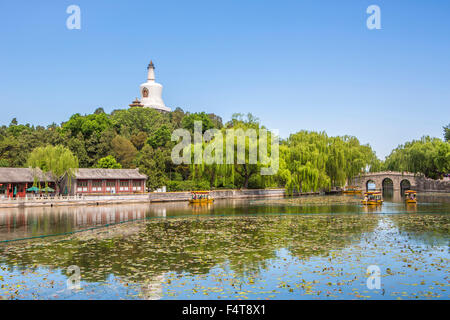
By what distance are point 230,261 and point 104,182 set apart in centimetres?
3369

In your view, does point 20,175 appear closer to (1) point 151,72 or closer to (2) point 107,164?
(2) point 107,164

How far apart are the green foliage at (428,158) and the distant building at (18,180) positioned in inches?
1939

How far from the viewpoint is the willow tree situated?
38.6 meters

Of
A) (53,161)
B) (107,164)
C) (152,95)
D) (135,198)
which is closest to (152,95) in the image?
(152,95)

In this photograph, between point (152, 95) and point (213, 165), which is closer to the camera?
point (213, 165)

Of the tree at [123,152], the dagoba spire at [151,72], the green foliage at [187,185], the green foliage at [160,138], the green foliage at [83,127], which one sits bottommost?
the green foliage at [187,185]

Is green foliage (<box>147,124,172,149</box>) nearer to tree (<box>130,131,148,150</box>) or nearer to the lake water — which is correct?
tree (<box>130,131,148,150</box>)

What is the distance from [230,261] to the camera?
38.6ft

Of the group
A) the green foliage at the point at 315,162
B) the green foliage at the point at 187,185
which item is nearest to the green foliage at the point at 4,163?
the green foliage at the point at 187,185

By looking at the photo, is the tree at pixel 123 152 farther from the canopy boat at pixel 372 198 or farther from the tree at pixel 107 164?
the canopy boat at pixel 372 198

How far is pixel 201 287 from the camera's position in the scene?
9.24 metres

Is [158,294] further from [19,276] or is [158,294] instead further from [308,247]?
[308,247]

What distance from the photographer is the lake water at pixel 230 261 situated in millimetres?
8930

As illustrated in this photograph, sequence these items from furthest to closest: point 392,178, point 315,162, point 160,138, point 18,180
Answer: point 392,178, point 160,138, point 315,162, point 18,180
